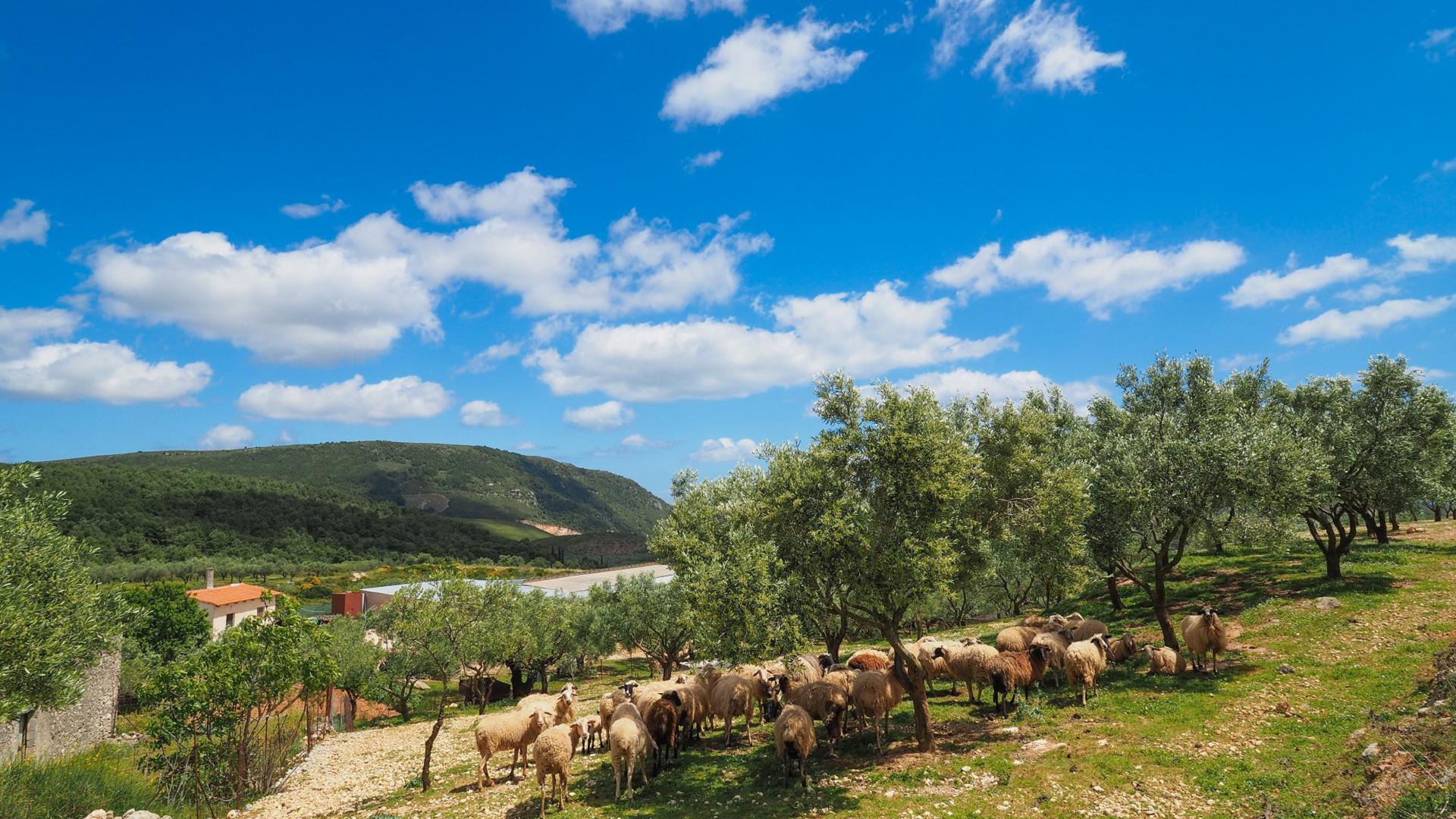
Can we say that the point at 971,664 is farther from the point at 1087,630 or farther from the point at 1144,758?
the point at 1087,630

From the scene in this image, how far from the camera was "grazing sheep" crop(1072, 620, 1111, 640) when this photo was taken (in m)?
25.5

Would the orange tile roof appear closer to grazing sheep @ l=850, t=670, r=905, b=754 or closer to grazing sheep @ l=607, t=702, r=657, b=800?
grazing sheep @ l=607, t=702, r=657, b=800

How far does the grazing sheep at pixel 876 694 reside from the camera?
19047mm

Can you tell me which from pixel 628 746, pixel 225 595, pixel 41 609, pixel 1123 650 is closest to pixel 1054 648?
pixel 1123 650

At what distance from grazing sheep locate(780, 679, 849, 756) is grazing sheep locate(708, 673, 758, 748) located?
2315 mm

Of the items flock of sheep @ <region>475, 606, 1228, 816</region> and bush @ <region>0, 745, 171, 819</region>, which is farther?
bush @ <region>0, 745, 171, 819</region>

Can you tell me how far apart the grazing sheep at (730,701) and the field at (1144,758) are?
809 millimetres

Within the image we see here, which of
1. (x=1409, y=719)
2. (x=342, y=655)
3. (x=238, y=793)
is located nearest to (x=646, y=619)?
(x=342, y=655)

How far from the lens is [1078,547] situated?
23656 mm

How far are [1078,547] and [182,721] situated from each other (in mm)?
32783

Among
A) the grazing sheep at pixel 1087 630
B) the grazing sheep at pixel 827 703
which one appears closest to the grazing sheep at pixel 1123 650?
the grazing sheep at pixel 1087 630

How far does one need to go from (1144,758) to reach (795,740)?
855 cm

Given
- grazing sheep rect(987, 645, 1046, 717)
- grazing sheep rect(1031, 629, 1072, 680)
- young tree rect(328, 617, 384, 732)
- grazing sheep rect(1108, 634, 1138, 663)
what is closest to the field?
grazing sheep rect(987, 645, 1046, 717)

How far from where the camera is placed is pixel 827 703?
1911 centimetres
